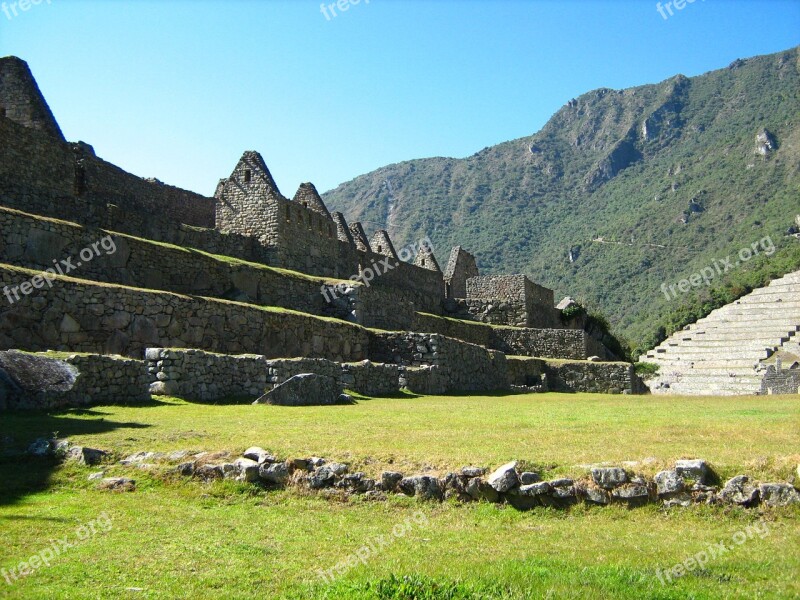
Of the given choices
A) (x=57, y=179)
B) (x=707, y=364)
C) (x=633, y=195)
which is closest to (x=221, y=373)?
(x=57, y=179)

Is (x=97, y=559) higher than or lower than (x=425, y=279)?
lower

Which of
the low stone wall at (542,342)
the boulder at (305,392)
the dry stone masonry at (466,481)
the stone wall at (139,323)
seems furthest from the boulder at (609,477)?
the low stone wall at (542,342)

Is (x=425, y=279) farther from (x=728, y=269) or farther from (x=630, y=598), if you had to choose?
(x=728, y=269)

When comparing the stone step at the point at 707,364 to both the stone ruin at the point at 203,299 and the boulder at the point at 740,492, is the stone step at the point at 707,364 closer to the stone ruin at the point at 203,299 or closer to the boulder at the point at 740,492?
the stone ruin at the point at 203,299

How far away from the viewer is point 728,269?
7956 cm

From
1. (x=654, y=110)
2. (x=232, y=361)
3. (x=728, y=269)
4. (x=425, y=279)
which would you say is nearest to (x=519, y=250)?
(x=728, y=269)

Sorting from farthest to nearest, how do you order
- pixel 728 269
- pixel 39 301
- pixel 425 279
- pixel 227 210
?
pixel 728 269, pixel 425 279, pixel 227 210, pixel 39 301

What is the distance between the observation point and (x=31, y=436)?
9.91 meters

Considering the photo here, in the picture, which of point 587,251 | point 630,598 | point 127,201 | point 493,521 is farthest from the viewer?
point 587,251

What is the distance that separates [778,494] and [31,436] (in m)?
8.70

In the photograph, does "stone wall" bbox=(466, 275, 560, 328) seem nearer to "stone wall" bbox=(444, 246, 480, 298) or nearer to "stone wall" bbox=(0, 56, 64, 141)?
"stone wall" bbox=(444, 246, 480, 298)

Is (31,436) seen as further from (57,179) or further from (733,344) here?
(733,344)

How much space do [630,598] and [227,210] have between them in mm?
23586

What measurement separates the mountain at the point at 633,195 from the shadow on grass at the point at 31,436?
5325cm
